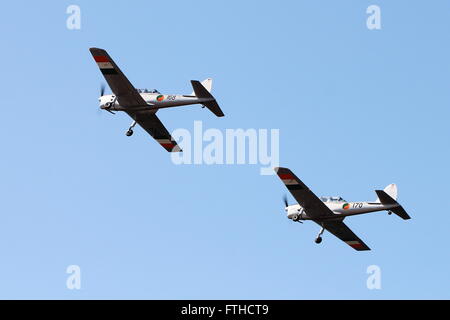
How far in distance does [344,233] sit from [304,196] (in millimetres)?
4729

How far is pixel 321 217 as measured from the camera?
46438 mm

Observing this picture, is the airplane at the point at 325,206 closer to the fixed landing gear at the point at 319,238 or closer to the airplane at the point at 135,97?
the fixed landing gear at the point at 319,238

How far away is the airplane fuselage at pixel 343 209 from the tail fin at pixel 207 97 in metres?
5.82

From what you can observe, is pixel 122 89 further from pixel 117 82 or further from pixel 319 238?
pixel 319 238

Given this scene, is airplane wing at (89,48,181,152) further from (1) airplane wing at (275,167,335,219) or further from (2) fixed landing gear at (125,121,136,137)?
(1) airplane wing at (275,167,335,219)

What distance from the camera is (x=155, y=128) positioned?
1997 inches

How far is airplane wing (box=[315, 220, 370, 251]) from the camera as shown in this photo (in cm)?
4738

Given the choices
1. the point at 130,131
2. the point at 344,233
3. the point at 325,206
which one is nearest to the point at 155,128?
the point at 130,131

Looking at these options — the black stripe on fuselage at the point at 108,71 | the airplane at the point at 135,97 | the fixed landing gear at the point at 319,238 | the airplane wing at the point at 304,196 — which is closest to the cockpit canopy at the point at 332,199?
the airplane wing at the point at 304,196

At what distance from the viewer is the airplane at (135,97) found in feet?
148

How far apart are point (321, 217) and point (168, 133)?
9.79 metres

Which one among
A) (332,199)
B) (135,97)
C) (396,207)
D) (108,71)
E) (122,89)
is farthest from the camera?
(135,97)
